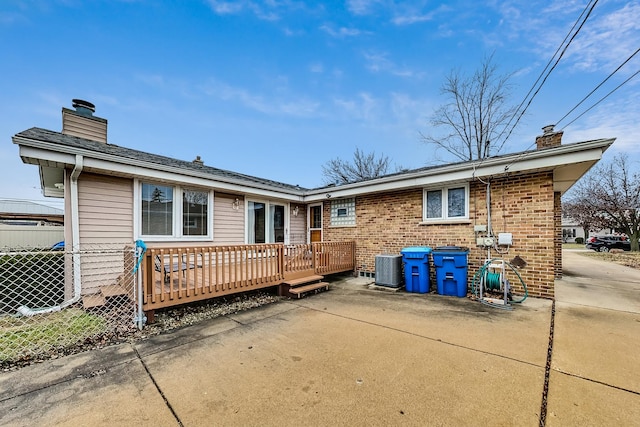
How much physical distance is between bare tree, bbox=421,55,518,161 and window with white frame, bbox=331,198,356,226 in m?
12.5

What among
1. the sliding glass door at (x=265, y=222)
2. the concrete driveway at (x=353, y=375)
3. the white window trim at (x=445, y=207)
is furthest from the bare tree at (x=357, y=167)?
the concrete driveway at (x=353, y=375)

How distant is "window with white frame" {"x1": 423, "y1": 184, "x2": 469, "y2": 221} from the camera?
6.79m

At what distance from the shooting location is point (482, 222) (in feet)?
21.0

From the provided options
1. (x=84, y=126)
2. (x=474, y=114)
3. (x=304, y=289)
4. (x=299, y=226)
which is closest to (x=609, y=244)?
(x=474, y=114)

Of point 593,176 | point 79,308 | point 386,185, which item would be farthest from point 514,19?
point 593,176

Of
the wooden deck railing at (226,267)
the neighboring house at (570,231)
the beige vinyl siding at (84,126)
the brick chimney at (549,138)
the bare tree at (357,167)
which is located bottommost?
the neighboring house at (570,231)

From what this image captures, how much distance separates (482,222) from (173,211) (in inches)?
304

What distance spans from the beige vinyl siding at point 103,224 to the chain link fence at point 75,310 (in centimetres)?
2

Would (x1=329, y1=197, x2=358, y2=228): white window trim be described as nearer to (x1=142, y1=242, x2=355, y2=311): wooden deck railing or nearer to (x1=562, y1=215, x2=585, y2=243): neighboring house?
(x1=142, y1=242, x2=355, y2=311): wooden deck railing

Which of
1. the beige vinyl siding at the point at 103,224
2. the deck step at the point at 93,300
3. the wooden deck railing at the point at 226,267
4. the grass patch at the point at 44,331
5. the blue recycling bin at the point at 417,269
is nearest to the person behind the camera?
the grass patch at the point at 44,331

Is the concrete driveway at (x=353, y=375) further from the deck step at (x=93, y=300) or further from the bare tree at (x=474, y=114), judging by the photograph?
the bare tree at (x=474, y=114)

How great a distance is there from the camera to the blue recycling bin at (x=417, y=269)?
21.1 feet

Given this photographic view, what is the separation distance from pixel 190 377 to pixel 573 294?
25.7 feet

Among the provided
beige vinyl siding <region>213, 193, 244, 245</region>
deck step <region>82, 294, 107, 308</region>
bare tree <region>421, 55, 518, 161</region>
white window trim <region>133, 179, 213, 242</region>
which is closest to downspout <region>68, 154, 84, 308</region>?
deck step <region>82, 294, 107, 308</region>
